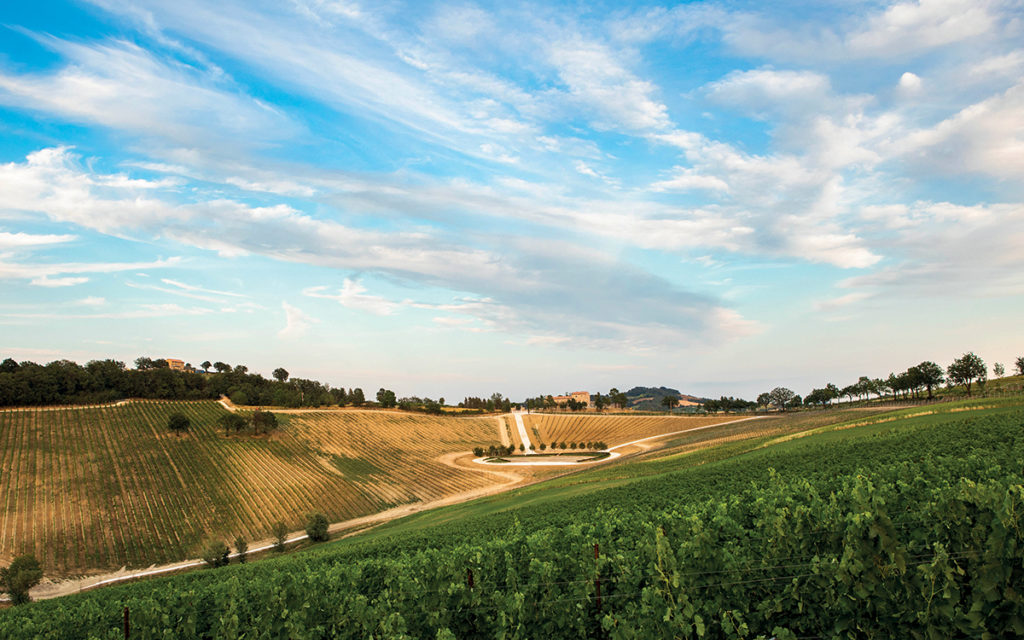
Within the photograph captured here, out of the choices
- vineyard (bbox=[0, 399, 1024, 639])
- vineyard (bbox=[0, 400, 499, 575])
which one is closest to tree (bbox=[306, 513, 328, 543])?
vineyard (bbox=[0, 400, 499, 575])

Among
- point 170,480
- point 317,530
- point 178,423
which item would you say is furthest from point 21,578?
point 178,423

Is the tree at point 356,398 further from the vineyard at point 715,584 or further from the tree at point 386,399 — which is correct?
the vineyard at point 715,584

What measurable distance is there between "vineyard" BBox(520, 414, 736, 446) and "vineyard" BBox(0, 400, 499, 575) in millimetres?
45451

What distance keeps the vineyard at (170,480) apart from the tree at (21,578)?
554cm

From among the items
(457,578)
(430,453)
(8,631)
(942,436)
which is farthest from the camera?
(430,453)

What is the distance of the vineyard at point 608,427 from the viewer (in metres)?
141

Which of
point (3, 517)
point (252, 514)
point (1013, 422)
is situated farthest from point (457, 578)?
point (3, 517)

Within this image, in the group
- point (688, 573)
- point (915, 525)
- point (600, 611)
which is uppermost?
point (915, 525)

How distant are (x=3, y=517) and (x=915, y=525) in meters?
90.7

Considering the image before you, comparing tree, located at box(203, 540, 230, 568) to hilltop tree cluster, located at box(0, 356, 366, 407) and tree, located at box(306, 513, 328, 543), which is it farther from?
hilltop tree cluster, located at box(0, 356, 366, 407)

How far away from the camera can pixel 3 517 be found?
208ft

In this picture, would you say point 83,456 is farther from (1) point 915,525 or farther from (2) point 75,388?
(1) point 915,525

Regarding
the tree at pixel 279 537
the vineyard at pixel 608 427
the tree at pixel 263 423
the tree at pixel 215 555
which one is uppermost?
the tree at pixel 263 423

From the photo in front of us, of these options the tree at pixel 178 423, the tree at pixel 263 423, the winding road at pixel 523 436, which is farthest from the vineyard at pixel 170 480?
the winding road at pixel 523 436
